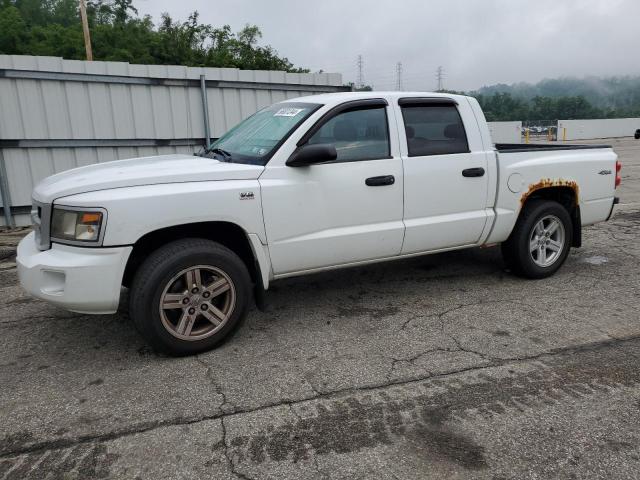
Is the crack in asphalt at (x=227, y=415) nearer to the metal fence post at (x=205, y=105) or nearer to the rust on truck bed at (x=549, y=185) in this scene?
the rust on truck bed at (x=549, y=185)

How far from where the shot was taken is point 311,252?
3959 mm

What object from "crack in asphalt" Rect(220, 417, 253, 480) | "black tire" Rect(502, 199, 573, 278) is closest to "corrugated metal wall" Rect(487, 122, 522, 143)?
"black tire" Rect(502, 199, 573, 278)

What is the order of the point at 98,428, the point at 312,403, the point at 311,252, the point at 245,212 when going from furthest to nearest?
the point at 311,252
the point at 245,212
the point at 312,403
the point at 98,428

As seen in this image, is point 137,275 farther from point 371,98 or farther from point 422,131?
point 422,131

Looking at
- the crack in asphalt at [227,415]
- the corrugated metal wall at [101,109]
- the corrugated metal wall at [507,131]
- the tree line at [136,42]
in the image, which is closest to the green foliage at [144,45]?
the tree line at [136,42]

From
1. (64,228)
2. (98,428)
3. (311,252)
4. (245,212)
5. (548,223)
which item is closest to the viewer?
(98,428)

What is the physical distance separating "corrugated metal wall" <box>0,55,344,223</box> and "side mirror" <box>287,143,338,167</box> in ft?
20.9

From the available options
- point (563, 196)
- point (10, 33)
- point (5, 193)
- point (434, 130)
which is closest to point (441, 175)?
point (434, 130)

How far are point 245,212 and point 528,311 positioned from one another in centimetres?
260

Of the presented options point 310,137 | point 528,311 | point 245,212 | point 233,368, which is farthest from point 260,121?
point 528,311

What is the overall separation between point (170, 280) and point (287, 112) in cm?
175

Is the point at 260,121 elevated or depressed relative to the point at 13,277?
elevated

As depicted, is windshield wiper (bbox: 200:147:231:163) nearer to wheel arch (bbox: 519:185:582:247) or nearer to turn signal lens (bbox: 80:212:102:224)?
turn signal lens (bbox: 80:212:102:224)

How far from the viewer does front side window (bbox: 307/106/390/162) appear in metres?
4.07
